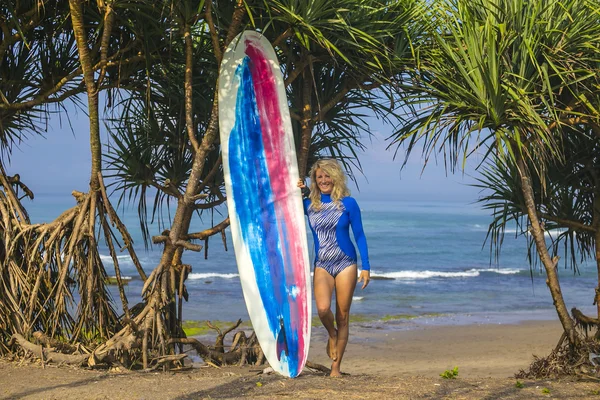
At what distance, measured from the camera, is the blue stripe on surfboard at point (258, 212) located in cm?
449

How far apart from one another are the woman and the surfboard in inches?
17.3

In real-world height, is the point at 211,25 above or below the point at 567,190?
above

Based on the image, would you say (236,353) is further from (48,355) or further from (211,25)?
(211,25)

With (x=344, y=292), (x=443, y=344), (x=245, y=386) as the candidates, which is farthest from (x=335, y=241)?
(x=443, y=344)

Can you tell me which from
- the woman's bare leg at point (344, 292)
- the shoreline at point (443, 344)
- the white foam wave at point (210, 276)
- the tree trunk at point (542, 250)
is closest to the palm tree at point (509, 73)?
the tree trunk at point (542, 250)

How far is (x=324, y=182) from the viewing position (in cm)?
407

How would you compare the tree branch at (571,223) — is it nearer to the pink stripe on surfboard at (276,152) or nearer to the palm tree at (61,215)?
the pink stripe on surfboard at (276,152)

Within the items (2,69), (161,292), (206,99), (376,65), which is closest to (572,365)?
(376,65)

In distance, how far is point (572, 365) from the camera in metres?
4.77

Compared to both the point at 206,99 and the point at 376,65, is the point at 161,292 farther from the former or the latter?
the point at 376,65

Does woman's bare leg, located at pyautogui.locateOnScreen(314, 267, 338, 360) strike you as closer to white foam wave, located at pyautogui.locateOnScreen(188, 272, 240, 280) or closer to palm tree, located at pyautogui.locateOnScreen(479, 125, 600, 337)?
palm tree, located at pyautogui.locateOnScreen(479, 125, 600, 337)

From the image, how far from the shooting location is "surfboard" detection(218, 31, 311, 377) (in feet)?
14.8

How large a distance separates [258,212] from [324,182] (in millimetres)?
694

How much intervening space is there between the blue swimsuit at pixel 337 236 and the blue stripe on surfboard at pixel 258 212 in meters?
0.57
